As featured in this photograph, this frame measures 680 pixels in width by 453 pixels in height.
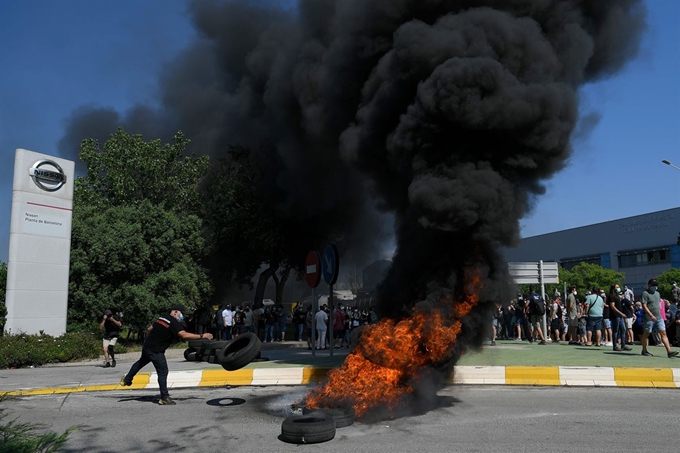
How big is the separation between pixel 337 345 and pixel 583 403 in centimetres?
1192

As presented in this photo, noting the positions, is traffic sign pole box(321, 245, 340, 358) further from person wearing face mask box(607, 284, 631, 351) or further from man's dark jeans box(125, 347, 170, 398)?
person wearing face mask box(607, 284, 631, 351)

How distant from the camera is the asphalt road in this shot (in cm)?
518

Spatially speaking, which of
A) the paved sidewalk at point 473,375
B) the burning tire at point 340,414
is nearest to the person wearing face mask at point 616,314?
the paved sidewalk at point 473,375

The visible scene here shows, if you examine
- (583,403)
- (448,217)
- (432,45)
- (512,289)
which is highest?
(432,45)

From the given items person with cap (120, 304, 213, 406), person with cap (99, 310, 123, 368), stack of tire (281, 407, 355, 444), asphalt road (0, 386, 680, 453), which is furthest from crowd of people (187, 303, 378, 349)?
stack of tire (281, 407, 355, 444)

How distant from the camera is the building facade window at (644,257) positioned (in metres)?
47.0

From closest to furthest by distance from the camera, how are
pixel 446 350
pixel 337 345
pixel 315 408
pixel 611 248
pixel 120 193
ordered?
pixel 315 408, pixel 446 350, pixel 337 345, pixel 120 193, pixel 611 248

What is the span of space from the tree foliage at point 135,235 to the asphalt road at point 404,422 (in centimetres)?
1095

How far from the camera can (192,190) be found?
933 inches

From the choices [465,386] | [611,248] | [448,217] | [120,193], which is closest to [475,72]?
[448,217]

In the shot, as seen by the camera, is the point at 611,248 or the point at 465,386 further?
the point at 611,248

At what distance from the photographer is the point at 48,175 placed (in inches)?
621

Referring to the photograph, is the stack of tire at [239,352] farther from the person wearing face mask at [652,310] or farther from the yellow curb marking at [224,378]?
the person wearing face mask at [652,310]

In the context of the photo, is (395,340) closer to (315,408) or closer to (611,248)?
(315,408)
